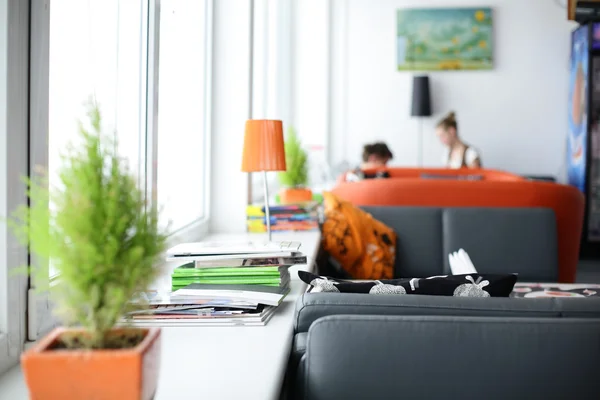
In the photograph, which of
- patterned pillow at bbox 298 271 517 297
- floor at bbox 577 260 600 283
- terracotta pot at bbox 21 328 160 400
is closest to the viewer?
terracotta pot at bbox 21 328 160 400

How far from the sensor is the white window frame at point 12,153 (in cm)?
151

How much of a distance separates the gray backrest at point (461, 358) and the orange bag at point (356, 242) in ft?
7.21

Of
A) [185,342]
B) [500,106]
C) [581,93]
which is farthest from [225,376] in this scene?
[500,106]

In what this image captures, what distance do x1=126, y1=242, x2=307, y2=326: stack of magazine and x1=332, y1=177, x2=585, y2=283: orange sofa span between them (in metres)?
2.05

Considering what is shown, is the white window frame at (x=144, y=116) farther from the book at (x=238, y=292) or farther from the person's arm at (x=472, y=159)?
the person's arm at (x=472, y=159)

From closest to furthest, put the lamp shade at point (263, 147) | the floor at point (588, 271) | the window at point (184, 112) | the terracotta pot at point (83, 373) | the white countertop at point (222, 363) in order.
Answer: the terracotta pot at point (83, 373)
the white countertop at point (222, 363)
the lamp shade at point (263, 147)
the window at point (184, 112)
the floor at point (588, 271)

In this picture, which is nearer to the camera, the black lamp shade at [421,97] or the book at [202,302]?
the book at [202,302]

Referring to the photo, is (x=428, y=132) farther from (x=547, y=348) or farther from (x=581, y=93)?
(x=547, y=348)

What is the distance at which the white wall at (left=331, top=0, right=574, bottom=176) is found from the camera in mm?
8242

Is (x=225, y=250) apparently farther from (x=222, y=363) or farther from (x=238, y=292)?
(x=222, y=363)

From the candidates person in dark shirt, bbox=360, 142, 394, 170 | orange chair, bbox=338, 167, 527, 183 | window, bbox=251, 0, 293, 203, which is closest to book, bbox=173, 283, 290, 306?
window, bbox=251, 0, 293, 203

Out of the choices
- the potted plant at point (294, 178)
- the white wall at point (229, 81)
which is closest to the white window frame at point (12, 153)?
the white wall at point (229, 81)

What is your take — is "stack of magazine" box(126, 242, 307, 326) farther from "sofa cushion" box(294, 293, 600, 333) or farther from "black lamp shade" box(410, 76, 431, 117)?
"black lamp shade" box(410, 76, 431, 117)

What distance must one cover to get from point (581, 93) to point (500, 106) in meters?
1.01
